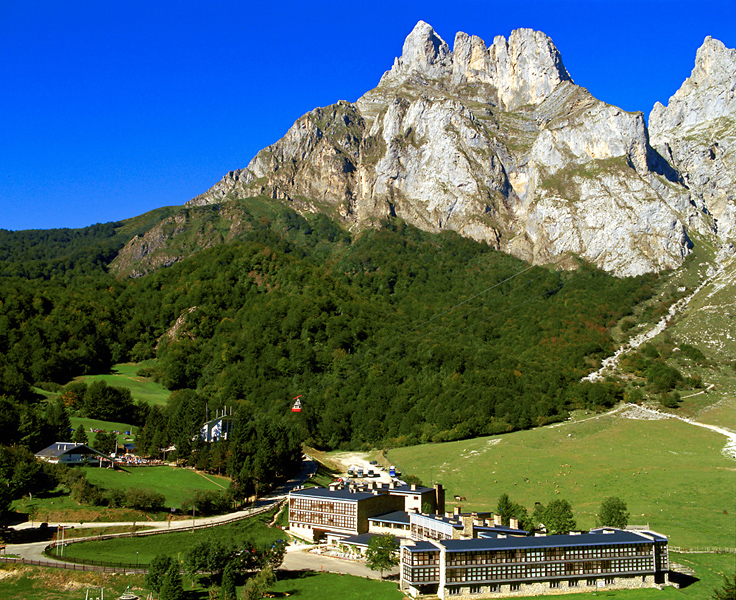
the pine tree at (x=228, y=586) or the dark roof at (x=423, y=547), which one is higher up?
the dark roof at (x=423, y=547)

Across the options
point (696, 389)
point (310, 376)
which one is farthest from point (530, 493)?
point (310, 376)

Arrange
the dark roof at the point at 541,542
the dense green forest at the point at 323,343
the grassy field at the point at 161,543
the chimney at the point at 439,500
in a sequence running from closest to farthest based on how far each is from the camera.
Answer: the dark roof at the point at 541,542 → the grassy field at the point at 161,543 → the chimney at the point at 439,500 → the dense green forest at the point at 323,343

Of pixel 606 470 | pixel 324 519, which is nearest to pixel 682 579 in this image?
pixel 324 519

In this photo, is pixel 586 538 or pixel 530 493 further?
pixel 530 493

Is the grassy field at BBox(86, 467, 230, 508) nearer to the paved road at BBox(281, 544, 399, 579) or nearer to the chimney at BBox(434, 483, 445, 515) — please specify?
the paved road at BBox(281, 544, 399, 579)

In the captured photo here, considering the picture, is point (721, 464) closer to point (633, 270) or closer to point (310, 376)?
point (310, 376)

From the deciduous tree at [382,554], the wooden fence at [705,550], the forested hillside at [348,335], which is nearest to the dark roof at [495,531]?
the deciduous tree at [382,554]

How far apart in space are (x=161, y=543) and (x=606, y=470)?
5427cm

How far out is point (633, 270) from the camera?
172 meters

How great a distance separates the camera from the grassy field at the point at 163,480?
6462 centimetres

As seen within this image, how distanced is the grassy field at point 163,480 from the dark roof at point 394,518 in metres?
17.5

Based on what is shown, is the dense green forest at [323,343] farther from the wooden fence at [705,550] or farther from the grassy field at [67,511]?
the wooden fence at [705,550]

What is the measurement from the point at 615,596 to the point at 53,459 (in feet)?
181

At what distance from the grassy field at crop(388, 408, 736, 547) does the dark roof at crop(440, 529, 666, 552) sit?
10.5 meters
